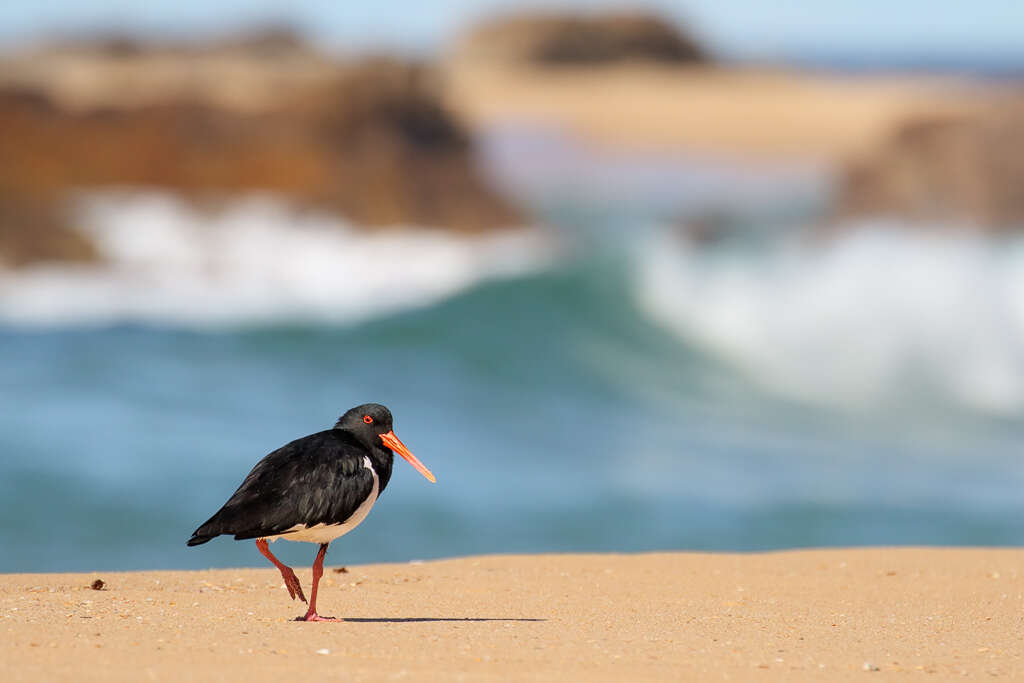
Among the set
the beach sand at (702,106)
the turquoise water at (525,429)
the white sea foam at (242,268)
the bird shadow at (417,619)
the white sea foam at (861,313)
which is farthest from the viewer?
the beach sand at (702,106)

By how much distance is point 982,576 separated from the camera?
30.9 ft

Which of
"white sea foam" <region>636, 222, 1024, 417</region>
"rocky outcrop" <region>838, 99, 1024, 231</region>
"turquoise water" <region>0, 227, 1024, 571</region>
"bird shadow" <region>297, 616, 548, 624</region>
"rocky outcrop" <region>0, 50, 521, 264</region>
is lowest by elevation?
"bird shadow" <region>297, 616, 548, 624</region>

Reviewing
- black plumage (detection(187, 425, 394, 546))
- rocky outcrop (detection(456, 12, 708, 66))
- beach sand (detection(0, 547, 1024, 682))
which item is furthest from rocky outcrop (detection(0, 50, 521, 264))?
rocky outcrop (detection(456, 12, 708, 66))

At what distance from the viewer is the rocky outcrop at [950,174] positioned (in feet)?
108

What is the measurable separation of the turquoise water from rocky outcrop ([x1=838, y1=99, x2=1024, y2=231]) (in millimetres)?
5378

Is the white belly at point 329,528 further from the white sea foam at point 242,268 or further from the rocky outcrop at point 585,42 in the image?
the rocky outcrop at point 585,42

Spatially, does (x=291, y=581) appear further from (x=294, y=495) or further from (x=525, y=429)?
(x=525, y=429)

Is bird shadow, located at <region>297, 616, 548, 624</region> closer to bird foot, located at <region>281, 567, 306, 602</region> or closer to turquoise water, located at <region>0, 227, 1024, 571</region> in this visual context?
bird foot, located at <region>281, 567, 306, 602</region>

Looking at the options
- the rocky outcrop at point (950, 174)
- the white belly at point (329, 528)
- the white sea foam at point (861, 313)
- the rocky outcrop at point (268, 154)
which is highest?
the rocky outcrop at point (950, 174)

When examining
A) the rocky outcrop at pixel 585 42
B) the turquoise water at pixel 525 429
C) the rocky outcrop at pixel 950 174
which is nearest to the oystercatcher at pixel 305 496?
the turquoise water at pixel 525 429

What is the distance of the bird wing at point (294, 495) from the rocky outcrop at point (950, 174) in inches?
1055

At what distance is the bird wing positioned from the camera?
22.9ft

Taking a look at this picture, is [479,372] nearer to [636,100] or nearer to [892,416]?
[892,416]

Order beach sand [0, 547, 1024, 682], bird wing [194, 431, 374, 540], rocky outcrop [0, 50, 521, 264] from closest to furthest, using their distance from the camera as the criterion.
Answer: beach sand [0, 547, 1024, 682]
bird wing [194, 431, 374, 540]
rocky outcrop [0, 50, 521, 264]
